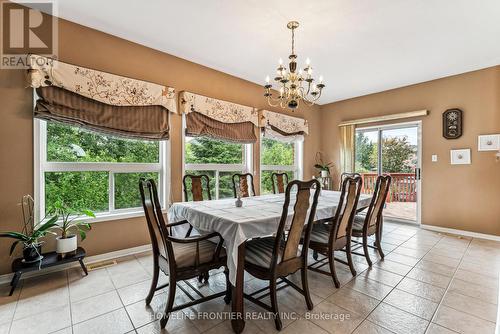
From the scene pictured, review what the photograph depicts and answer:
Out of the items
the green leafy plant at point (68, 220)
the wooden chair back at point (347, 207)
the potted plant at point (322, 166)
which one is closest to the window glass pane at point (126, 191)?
the green leafy plant at point (68, 220)

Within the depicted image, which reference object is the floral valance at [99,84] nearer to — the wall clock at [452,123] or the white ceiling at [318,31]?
the white ceiling at [318,31]

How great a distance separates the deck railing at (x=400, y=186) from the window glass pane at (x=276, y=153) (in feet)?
5.98

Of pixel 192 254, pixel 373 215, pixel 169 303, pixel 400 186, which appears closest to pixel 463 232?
pixel 400 186

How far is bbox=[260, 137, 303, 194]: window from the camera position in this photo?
4.66 meters

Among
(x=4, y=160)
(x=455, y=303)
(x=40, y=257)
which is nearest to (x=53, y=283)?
(x=40, y=257)

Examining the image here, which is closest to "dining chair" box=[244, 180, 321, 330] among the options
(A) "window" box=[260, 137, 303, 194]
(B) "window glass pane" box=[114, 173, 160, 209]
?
(B) "window glass pane" box=[114, 173, 160, 209]

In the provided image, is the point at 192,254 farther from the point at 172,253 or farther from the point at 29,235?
the point at 29,235

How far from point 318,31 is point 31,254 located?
3.85 meters

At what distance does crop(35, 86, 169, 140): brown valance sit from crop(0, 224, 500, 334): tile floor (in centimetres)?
163

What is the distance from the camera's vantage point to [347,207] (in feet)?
7.77

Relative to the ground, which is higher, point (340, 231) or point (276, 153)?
point (276, 153)

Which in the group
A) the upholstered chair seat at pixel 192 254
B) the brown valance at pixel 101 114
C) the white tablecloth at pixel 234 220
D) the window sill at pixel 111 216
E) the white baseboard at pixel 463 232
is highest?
the brown valance at pixel 101 114

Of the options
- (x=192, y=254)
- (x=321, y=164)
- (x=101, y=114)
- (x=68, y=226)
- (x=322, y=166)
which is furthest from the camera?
(x=321, y=164)

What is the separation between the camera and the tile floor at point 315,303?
171 centimetres
